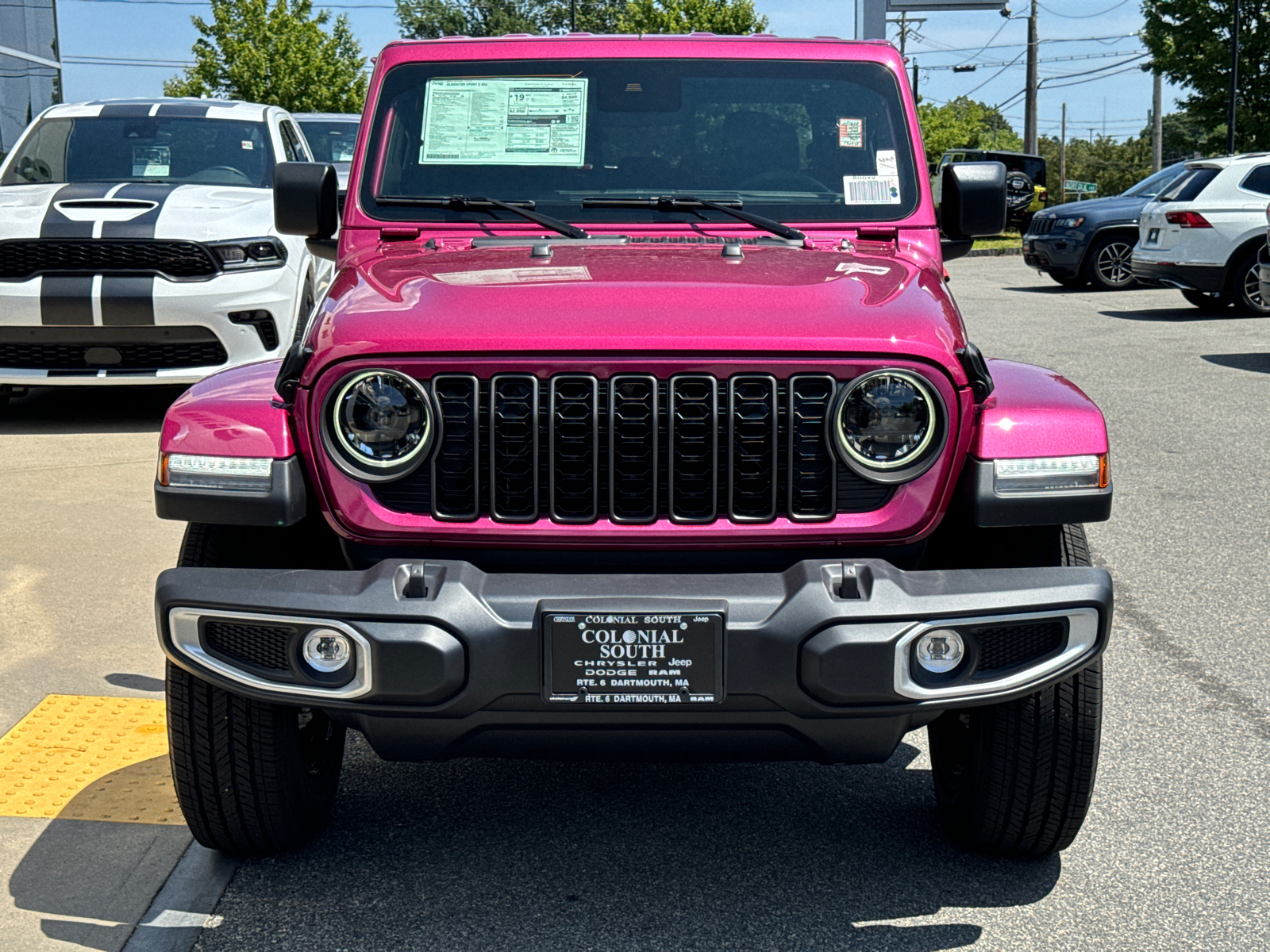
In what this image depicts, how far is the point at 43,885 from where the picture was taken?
11.1 feet

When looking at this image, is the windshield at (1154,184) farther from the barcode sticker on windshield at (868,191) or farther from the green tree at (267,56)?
the green tree at (267,56)

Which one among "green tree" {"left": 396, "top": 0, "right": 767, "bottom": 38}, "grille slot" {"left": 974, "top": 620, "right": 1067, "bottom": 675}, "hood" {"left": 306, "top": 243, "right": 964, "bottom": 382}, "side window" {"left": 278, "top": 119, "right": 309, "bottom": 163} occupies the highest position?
"green tree" {"left": 396, "top": 0, "right": 767, "bottom": 38}

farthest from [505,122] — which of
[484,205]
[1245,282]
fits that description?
[1245,282]

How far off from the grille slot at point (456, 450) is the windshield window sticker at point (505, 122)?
4.36 feet

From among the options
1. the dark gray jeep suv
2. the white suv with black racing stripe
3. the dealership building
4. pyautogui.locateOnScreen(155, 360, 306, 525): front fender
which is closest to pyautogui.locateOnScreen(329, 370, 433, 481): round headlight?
pyautogui.locateOnScreen(155, 360, 306, 525): front fender

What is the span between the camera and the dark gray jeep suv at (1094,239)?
19.6 metres

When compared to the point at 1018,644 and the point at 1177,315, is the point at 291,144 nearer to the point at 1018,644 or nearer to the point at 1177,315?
the point at 1018,644

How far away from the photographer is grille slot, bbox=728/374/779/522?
2.95m

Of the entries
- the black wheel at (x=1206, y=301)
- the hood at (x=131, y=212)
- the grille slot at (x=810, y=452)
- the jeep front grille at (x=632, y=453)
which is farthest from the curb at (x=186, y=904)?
the black wheel at (x=1206, y=301)

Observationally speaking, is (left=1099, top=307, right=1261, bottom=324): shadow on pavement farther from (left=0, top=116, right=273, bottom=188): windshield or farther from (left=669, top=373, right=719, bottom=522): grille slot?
(left=669, top=373, right=719, bottom=522): grille slot

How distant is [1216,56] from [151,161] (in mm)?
29433

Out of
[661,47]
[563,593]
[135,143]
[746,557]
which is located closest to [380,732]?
[563,593]

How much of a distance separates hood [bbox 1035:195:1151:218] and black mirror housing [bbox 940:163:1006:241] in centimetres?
1588

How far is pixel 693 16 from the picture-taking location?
45312 millimetres
